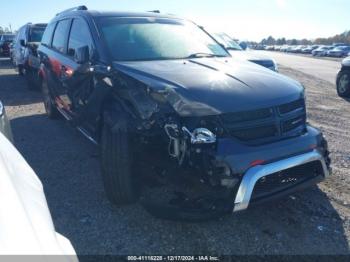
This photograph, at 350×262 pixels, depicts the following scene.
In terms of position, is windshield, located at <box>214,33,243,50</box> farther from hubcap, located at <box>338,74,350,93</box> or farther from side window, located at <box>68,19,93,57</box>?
side window, located at <box>68,19,93,57</box>

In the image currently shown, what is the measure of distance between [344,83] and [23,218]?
9.90m

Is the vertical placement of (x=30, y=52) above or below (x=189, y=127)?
below

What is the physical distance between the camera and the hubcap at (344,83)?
9.59 m

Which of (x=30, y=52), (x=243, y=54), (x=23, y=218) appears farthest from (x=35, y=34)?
(x=23, y=218)

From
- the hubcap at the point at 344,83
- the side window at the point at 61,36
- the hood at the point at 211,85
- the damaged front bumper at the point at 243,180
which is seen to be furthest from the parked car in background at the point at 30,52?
the hubcap at the point at 344,83

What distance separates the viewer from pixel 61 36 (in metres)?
5.43

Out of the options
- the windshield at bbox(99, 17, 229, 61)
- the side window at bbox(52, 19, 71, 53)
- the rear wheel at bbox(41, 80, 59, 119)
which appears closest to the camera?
the windshield at bbox(99, 17, 229, 61)

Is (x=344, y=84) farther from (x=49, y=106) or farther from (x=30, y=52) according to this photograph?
(x=30, y=52)

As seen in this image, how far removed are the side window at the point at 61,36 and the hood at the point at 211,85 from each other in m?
2.01

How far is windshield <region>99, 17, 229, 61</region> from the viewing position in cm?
384

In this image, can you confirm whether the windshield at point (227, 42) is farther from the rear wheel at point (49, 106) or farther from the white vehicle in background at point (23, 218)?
the white vehicle in background at point (23, 218)

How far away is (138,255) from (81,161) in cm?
219

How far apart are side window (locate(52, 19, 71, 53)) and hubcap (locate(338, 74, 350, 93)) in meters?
7.55

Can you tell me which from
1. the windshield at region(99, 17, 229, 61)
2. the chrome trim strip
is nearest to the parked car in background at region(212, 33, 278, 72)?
the windshield at region(99, 17, 229, 61)
